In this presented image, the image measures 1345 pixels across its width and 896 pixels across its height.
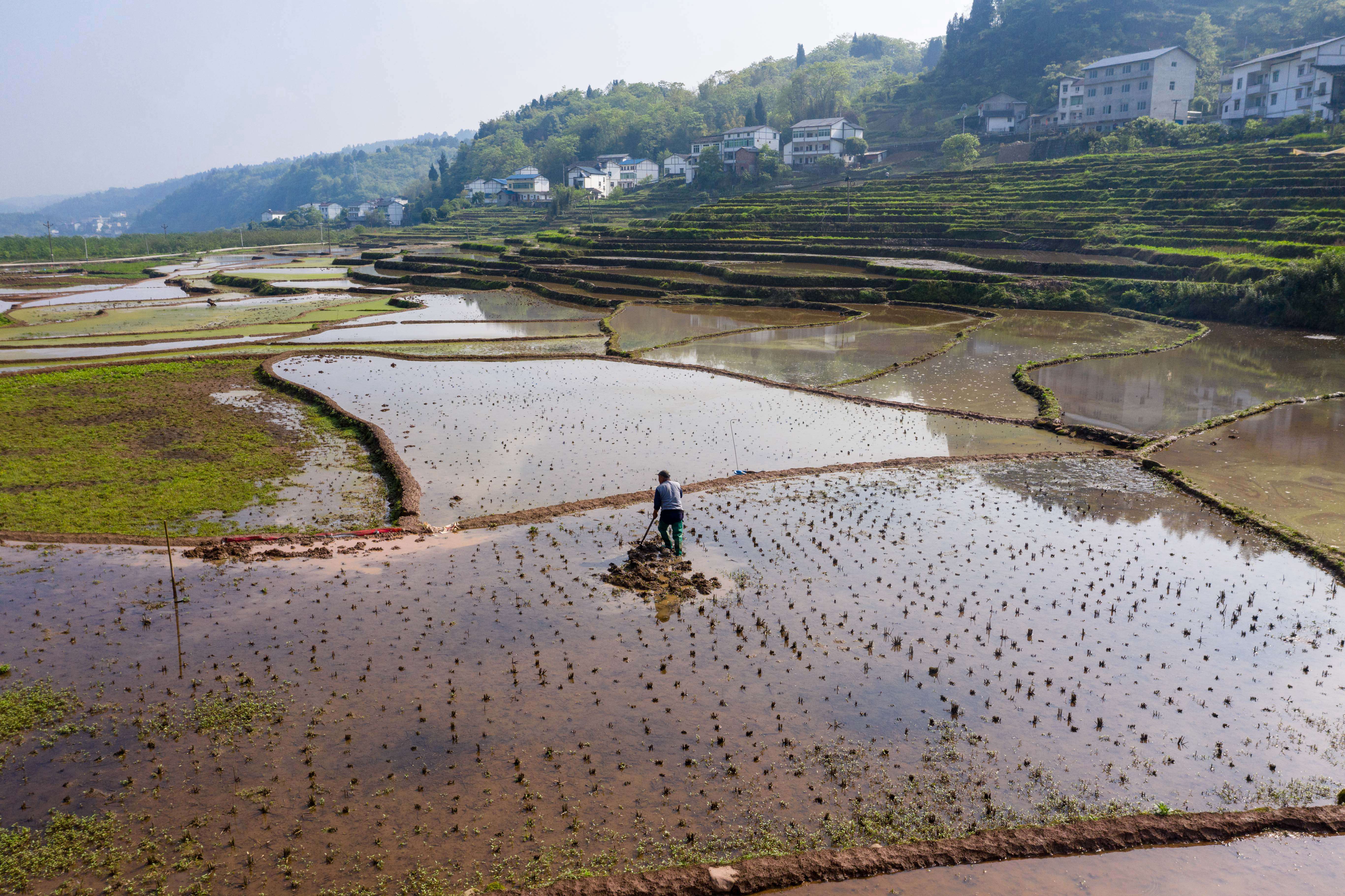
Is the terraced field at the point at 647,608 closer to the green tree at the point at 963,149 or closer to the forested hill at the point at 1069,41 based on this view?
the green tree at the point at 963,149

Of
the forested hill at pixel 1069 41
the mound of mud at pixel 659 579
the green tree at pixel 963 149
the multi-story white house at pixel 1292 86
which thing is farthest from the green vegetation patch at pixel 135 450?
the forested hill at pixel 1069 41

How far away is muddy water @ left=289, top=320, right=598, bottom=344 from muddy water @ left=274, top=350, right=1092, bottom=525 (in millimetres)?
6803

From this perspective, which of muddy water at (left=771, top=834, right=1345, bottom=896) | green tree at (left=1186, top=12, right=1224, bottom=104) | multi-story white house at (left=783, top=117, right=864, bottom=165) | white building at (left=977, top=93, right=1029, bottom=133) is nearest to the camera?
muddy water at (left=771, top=834, right=1345, bottom=896)

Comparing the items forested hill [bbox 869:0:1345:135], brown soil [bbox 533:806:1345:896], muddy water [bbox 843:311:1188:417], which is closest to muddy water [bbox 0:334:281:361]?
muddy water [bbox 843:311:1188:417]

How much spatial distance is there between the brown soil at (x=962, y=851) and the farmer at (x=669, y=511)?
18.4ft

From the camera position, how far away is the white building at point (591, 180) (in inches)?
3740

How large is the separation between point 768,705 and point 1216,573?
23.8 feet

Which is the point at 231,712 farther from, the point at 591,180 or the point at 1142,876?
the point at 591,180

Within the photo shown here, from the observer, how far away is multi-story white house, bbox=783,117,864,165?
268 ft

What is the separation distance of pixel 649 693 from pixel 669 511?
3.37m

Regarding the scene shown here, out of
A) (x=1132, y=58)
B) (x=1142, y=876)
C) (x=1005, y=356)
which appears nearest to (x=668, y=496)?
(x=1142, y=876)

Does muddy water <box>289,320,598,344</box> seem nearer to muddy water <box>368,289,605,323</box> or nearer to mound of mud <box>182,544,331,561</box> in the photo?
muddy water <box>368,289,605,323</box>

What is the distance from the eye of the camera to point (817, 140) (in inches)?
3255

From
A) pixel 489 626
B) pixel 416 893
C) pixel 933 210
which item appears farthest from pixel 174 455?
pixel 933 210
